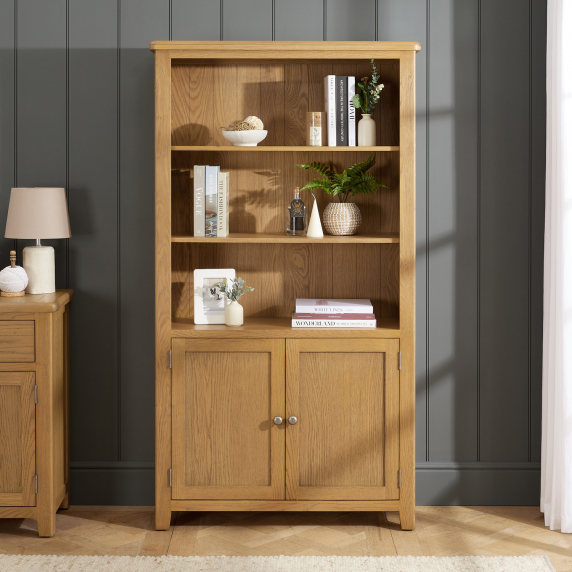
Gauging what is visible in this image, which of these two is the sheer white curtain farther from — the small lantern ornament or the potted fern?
the small lantern ornament

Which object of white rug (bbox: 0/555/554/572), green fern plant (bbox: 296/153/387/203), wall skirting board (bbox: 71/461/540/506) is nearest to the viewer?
white rug (bbox: 0/555/554/572)

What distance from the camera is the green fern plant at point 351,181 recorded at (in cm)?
264

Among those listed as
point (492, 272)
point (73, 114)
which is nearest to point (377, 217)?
point (492, 272)

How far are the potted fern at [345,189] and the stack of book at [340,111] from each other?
133 mm

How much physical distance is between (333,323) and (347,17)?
4.31 ft

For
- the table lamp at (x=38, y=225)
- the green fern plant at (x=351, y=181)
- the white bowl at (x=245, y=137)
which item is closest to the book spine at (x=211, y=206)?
the white bowl at (x=245, y=137)

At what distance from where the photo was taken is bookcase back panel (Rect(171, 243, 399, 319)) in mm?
2814

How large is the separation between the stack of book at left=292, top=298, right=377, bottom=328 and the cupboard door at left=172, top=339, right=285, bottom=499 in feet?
0.42

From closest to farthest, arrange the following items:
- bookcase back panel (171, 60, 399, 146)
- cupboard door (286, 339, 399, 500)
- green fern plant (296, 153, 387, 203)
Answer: cupboard door (286, 339, 399, 500) < green fern plant (296, 153, 387, 203) < bookcase back panel (171, 60, 399, 146)

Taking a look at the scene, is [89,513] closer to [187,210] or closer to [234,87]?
[187,210]

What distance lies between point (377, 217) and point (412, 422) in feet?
2.90

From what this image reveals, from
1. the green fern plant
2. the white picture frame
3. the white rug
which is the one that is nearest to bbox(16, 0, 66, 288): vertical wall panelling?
the white picture frame

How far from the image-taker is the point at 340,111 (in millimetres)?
2568

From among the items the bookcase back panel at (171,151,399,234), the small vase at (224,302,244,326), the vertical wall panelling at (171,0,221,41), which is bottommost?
the small vase at (224,302,244,326)
